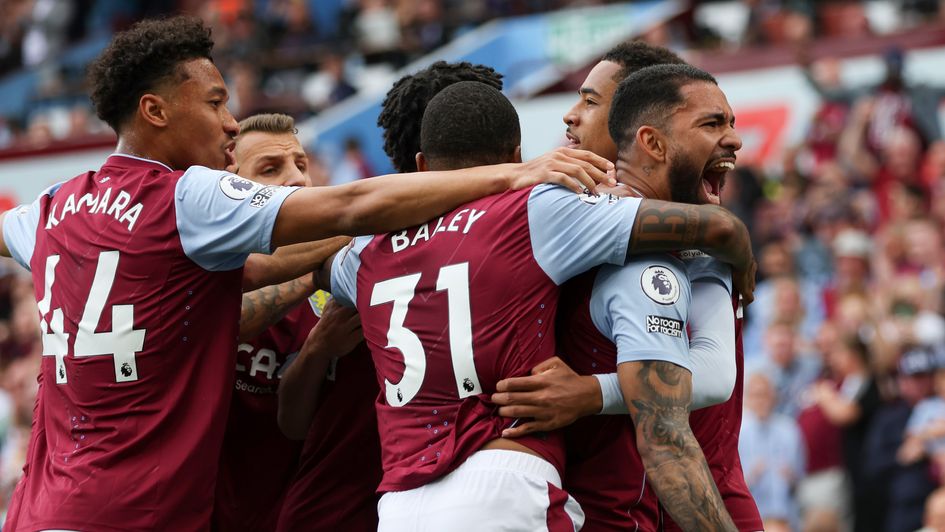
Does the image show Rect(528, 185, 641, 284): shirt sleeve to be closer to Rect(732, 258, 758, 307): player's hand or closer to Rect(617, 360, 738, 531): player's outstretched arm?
Rect(617, 360, 738, 531): player's outstretched arm

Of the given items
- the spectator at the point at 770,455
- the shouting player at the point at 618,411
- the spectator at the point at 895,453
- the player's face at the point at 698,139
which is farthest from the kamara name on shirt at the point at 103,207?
the spectator at the point at 895,453

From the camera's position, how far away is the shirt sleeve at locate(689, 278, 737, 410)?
4.15 metres

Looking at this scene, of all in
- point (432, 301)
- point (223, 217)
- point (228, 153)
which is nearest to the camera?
point (432, 301)

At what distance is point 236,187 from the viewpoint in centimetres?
438

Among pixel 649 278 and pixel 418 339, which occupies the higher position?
pixel 649 278

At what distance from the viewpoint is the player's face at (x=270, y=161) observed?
17.8 ft

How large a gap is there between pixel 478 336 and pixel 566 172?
0.56 meters

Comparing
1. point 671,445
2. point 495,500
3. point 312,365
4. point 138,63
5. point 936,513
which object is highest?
point 138,63

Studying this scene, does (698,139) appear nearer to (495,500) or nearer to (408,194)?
(408,194)

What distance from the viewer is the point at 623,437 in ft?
14.1

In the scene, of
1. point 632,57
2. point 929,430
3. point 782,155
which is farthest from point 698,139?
point 782,155

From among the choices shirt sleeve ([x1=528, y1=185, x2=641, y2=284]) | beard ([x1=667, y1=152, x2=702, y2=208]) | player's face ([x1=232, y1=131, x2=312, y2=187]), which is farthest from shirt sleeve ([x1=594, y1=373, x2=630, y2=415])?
player's face ([x1=232, y1=131, x2=312, y2=187])

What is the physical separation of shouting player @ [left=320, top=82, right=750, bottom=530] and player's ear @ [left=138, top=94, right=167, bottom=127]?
3.32ft

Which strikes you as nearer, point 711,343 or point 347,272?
point 711,343
